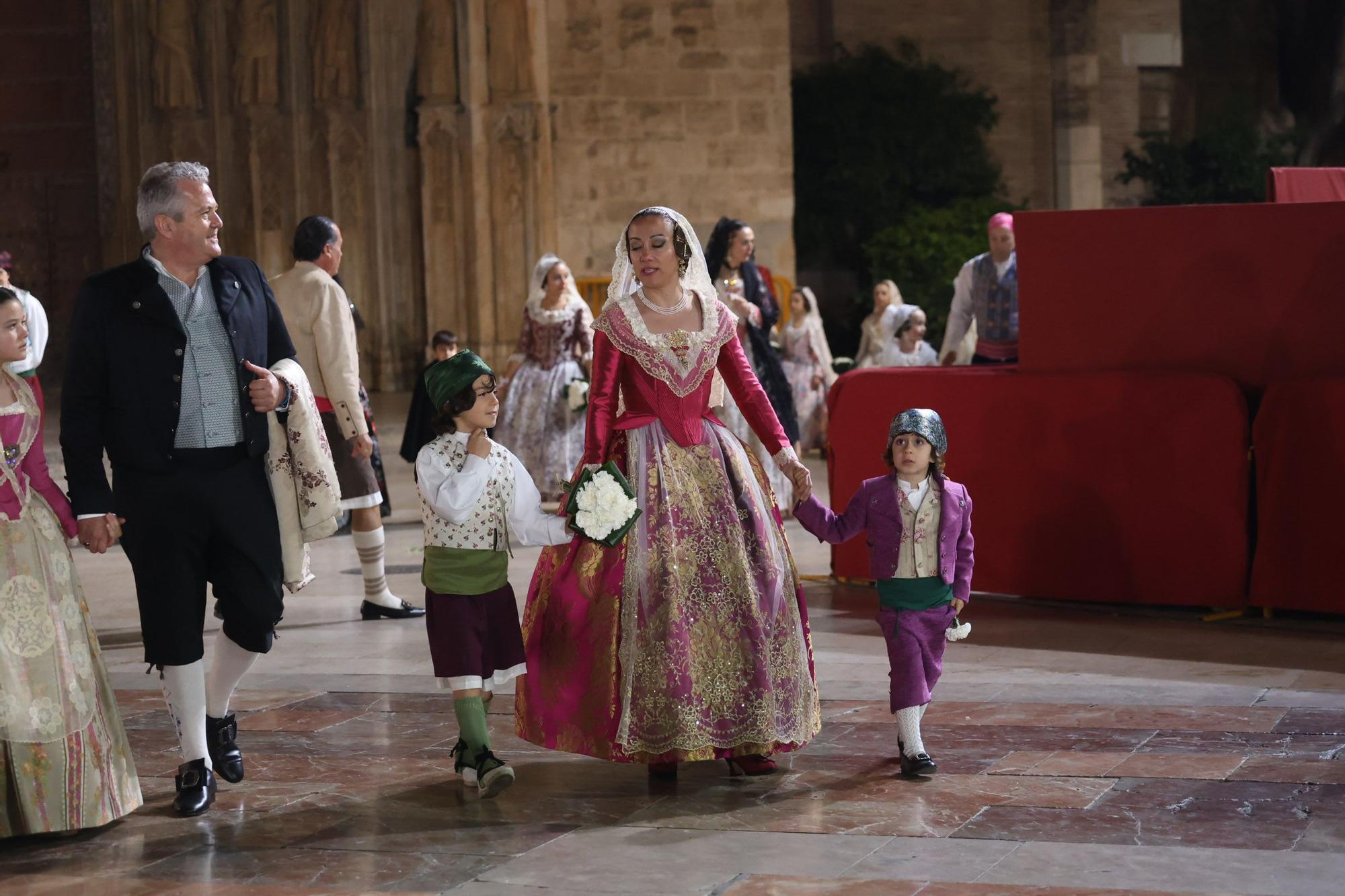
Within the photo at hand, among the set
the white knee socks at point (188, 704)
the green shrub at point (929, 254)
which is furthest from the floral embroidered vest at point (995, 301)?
the green shrub at point (929, 254)

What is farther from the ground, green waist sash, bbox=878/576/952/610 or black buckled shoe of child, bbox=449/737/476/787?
green waist sash, bbox=878/576/952/610

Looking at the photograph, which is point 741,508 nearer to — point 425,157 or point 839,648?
point 839,648

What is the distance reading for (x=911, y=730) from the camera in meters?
4.79

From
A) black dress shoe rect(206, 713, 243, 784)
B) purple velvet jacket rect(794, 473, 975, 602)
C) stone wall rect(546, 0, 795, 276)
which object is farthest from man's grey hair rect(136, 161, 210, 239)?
stone wall rect(546, 0, 795, 276)

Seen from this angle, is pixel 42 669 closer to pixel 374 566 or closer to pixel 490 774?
pixel 490 774

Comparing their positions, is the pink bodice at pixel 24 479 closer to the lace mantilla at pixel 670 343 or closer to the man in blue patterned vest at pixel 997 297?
the lace mantilla at pixel 670 343

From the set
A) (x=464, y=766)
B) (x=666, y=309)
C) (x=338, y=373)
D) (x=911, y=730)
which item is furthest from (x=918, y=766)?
(x=338, y=373)

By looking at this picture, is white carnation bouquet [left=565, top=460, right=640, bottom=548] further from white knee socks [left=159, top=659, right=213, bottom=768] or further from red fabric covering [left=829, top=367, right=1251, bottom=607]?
red fabric covering [left=829, top=367, right=1251, bottom=607]

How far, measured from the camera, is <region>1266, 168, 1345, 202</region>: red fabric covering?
7.92m

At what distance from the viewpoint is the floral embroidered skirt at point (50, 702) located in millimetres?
4328

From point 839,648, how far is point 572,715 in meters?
2.14

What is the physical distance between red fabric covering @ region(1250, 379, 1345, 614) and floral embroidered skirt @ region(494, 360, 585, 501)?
4920mm

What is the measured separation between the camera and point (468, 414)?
476cm

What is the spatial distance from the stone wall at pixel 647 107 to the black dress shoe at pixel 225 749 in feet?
35.5
